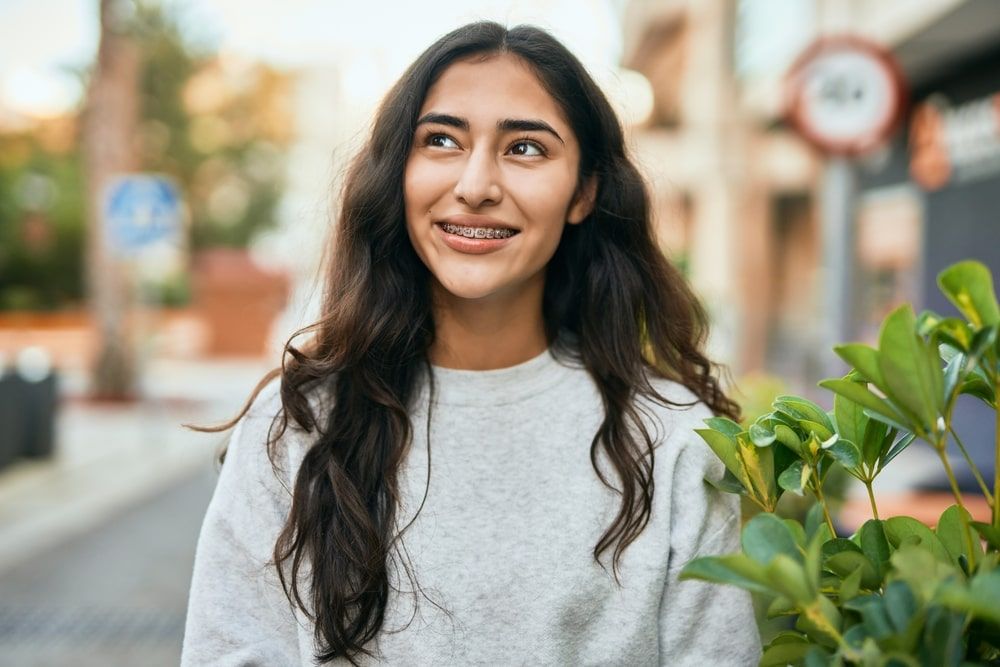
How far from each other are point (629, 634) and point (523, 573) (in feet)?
0.58

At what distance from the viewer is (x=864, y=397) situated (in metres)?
1.09

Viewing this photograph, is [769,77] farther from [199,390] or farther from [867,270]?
[199,390]

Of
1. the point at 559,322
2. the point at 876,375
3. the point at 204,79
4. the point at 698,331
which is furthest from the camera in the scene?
the point at 204,79

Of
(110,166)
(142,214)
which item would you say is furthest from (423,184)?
(110,166)

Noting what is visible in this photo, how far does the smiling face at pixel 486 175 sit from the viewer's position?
1.74 m

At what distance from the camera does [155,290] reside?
109ft

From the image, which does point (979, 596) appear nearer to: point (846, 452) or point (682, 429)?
point (846, 452)

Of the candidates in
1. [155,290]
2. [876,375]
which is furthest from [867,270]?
[155,290]

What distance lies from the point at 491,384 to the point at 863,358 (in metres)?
0.88

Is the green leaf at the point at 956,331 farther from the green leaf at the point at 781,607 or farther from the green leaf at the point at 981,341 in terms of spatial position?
the green leaf at the point at 781,607

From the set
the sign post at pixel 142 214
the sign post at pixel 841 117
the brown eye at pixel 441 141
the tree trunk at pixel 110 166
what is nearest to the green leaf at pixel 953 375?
the brown eye at pixel 441 141

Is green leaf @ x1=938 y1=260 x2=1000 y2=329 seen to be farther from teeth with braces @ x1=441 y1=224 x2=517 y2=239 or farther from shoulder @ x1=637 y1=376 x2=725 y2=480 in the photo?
teeth with braces @ x1=441 y1=224 x2=517 y2=239

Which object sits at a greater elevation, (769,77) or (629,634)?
(769,77)

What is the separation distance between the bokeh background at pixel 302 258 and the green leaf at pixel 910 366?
3.51 feet
